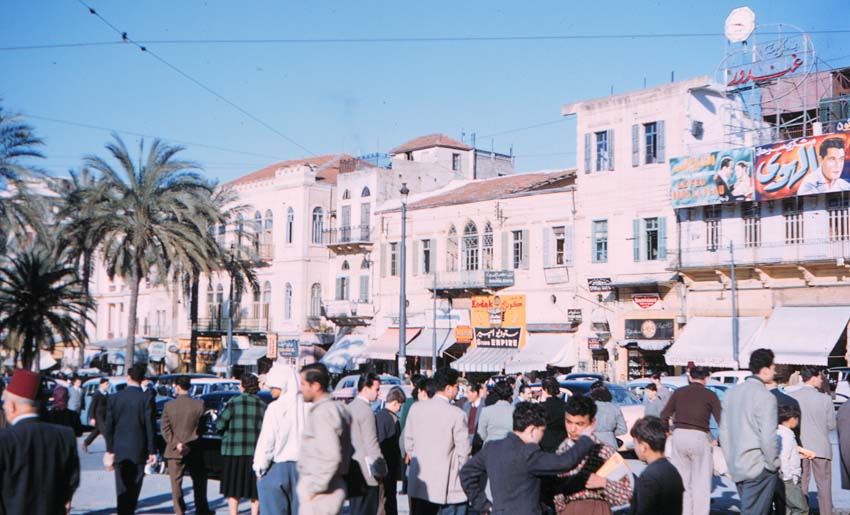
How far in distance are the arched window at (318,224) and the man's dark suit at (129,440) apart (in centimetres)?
4608

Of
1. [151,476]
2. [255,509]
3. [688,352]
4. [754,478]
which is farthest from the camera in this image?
[688,352]

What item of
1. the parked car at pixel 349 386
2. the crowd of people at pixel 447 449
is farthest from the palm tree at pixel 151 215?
the crowd of people at pixel 447 449

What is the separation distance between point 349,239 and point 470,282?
996 centimetres

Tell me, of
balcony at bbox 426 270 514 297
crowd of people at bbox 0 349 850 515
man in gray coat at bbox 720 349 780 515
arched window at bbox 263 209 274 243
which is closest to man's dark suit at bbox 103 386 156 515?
crowd of people at bbox 0 349 850 515

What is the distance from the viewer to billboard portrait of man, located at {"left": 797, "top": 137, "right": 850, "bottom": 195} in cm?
3472

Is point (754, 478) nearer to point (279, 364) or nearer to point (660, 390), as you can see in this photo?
point (279, 364)

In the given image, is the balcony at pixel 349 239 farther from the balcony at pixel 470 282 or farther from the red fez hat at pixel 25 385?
the red fez hat at pixel 25 385

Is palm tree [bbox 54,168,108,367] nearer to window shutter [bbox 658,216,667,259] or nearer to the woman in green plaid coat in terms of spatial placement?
window shutter [bbox 658,216,667,259]

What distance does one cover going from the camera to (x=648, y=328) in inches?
1610

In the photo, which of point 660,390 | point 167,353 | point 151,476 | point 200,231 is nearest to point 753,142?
point 200,231

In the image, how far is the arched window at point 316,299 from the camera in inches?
2255

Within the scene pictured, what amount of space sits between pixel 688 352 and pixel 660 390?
21.4 meters

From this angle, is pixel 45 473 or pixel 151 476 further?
pixel 151 476

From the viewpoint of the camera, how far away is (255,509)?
11539mm
